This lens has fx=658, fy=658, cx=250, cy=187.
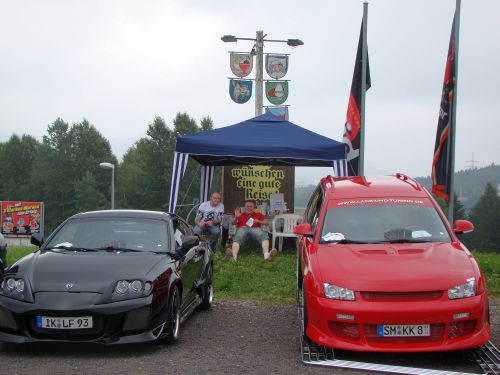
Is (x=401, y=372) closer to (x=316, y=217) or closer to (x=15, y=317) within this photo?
(x=316, y=217)

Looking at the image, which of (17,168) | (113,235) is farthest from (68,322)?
(17,168)

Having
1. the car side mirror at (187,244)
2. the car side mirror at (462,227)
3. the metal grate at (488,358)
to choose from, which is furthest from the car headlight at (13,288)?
the car side mirror at (462,227)

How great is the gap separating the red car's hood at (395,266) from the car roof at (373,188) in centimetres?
99

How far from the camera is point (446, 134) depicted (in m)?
13.5

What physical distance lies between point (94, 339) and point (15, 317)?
0.76 metres

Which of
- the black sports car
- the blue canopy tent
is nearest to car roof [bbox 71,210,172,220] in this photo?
the black sports car

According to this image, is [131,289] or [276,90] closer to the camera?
[131,289]

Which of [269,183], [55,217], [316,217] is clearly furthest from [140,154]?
[316,217]

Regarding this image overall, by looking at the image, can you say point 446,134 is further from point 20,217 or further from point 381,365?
point 20,217

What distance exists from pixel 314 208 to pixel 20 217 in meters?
70.8

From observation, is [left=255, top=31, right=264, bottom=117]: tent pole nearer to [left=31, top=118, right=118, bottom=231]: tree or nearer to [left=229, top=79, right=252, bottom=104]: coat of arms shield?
[left=229, top=79, right=252, bottom=104]: coat of arms shield

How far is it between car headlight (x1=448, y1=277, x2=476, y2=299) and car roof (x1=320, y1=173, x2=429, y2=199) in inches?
72.2

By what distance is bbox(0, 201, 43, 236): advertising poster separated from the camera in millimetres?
73562

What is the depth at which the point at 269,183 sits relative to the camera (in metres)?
16.8
